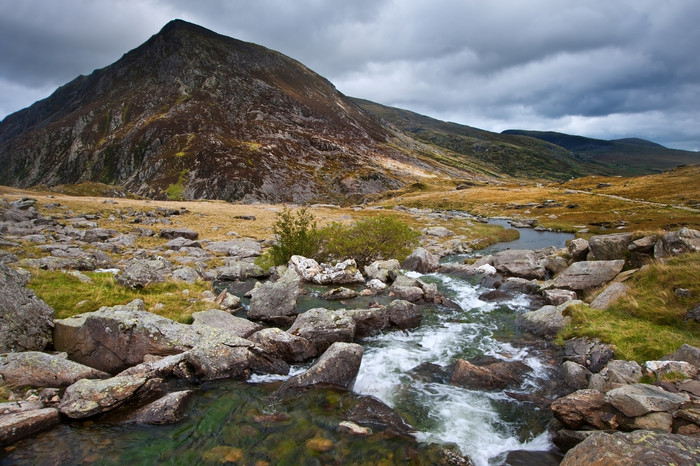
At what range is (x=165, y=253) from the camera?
3459cm

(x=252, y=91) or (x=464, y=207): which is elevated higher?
(x=252, y=91)

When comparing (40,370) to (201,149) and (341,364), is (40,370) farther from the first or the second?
(201,149)

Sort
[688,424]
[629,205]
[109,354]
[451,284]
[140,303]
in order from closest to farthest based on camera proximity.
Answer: [688,424] < [109,354] < [140,303] < [451,284] < [629,205]

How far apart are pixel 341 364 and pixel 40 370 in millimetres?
10548

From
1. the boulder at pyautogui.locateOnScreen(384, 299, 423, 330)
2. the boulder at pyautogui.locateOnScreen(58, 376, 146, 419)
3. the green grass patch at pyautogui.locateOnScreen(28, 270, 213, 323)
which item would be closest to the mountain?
the green grass patch at pyautogui.locateOnScreen(28, 270, 213, 323)

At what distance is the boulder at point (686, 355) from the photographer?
36.0ft

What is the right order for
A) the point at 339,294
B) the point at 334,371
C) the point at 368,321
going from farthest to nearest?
the point at 339,294, the point at 368,321, the point at 334,371

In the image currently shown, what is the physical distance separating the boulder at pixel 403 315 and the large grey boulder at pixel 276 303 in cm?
590

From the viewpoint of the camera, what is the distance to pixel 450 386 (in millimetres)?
13562

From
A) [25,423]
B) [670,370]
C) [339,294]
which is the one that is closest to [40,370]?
[25,423]

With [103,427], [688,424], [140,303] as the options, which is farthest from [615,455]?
[140,303]

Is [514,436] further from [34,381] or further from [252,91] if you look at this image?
[252,91]

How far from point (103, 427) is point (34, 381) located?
129 inches

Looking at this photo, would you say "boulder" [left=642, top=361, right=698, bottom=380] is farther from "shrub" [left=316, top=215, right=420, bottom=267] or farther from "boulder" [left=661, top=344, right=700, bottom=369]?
"shrub" [left=316, top=215, right=420, bottom=267]
